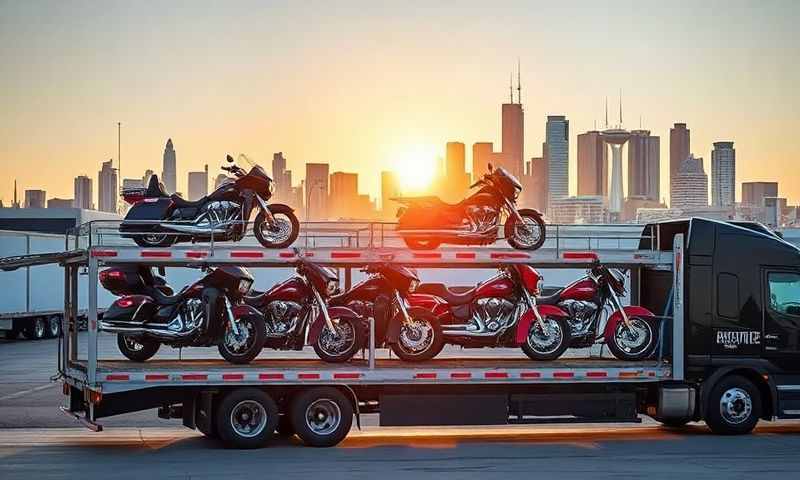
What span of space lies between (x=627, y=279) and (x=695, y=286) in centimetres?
201

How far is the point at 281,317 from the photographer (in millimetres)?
16469

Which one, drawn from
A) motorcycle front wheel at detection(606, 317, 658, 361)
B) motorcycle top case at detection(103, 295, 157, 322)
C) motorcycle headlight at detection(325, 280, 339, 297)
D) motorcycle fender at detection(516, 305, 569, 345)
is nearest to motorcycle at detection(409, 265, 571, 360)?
motorcycle fender at detection(516, 305, 569, 345)

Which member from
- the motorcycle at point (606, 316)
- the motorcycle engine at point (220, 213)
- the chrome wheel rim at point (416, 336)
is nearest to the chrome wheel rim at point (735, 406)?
the motorcycle at point (606, 316)

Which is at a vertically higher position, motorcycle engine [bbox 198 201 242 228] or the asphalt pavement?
motorcycle engine [bbox 198 201 242 228]

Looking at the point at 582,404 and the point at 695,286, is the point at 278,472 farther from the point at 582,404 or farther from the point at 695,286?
→ the point at 695,286

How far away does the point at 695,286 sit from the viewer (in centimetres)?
1659

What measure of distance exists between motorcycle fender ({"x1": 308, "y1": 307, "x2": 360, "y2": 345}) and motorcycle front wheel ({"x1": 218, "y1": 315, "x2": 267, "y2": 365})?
0.62 m

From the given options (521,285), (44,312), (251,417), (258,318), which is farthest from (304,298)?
(44,312)

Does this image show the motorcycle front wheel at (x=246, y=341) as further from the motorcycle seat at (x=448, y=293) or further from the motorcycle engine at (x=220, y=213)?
the motorcycle seat at (x=448, y=293)

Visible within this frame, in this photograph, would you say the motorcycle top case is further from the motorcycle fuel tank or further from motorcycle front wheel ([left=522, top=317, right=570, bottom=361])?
the motorcycle fuel tank

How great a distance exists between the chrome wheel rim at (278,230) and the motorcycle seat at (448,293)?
2.03m

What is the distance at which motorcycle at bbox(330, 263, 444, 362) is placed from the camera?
16.2m

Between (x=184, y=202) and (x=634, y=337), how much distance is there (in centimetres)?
662

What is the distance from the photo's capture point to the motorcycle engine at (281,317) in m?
16.4
